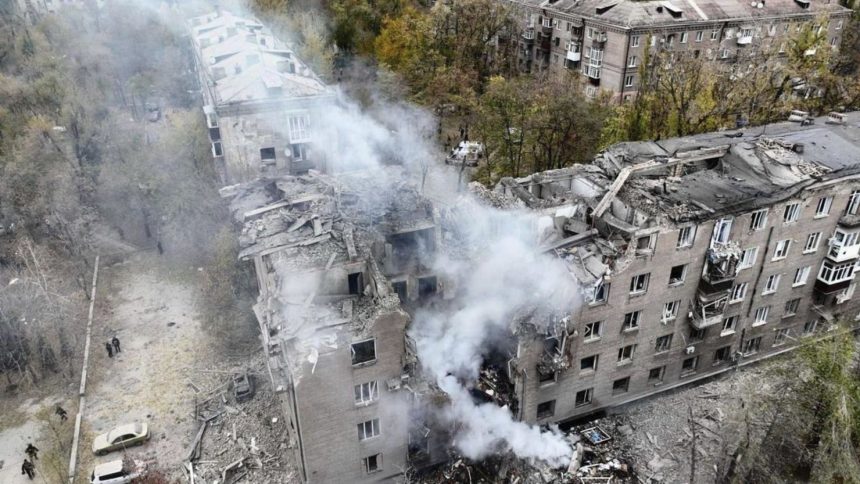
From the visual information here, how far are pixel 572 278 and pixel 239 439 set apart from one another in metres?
15.3

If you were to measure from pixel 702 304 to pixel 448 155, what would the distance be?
28661 millimetres

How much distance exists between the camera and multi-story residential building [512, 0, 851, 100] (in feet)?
160

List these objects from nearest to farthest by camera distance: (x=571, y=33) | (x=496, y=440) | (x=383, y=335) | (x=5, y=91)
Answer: (x=383, y=335) → (x=496, y=440) → (x=5, y=91) → (x=571, y=33)

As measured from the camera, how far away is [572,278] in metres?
22.2

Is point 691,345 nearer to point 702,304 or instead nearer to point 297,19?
point 702,304

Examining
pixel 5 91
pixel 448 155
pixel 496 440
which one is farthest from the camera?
pixel 448 155

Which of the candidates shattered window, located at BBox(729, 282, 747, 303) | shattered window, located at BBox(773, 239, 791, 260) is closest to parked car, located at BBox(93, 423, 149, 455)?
shattered window, located at BBox(729, 282, 747, 303)

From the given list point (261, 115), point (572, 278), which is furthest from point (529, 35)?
point (572, 278)

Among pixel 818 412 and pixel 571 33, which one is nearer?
pixel 818 412

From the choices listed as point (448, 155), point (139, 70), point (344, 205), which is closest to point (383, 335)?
point (344, 205)

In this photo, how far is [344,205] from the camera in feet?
80.1

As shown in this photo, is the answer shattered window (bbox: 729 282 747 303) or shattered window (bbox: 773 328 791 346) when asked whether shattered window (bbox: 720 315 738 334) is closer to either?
shattered window (bbox: 729 282 747 303)

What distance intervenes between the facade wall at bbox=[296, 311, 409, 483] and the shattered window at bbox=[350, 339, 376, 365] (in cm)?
16

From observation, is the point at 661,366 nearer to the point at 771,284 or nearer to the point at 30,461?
the point at 771,284
